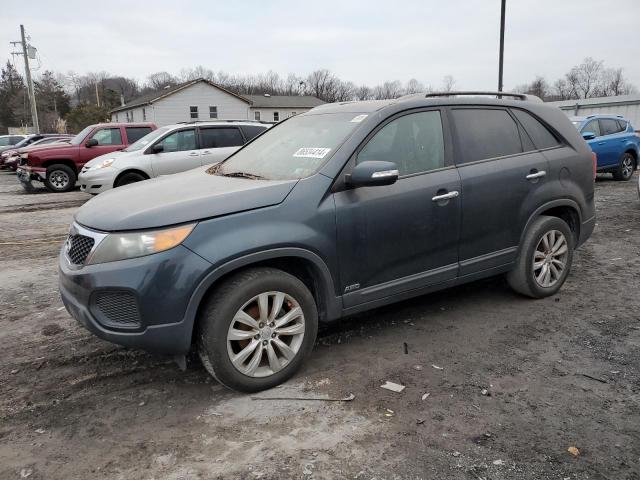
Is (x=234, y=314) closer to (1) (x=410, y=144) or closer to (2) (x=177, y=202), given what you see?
(2) (x=177, y=202)

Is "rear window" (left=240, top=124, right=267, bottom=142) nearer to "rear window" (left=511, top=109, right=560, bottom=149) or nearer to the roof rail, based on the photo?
the roof rail

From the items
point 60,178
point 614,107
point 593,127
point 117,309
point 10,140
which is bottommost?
point 117,309

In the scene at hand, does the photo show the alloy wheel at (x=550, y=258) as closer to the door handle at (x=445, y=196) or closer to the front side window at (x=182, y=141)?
the door handle at (x=445, y=196)

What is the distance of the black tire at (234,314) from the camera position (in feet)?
9.91

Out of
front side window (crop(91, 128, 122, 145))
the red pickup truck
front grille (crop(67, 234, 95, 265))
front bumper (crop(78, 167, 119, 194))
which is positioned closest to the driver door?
front grille (crop(67, 234, 95, 265))

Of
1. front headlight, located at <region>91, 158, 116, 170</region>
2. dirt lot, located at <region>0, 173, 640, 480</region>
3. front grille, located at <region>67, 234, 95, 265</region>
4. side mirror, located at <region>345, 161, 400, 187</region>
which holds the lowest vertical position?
dirt lot, located at <region>0, 173, 640, 480</region>

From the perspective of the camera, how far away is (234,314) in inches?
120

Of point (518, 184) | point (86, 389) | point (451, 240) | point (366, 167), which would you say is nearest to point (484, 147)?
point (518, 184)

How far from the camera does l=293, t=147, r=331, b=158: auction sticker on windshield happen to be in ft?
11.9

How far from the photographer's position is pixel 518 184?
171 inches

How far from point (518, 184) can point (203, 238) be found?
9.15 ft

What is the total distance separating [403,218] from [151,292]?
6.01 ft

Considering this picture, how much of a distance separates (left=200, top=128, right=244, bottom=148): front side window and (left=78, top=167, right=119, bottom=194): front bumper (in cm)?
198

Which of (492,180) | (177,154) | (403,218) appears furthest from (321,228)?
(177,154)
